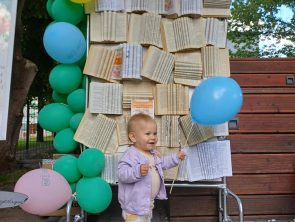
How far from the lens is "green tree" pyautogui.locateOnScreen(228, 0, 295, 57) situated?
1697 cm

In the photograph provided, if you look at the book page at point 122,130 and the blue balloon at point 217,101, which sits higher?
the blue balloon at point 217,101

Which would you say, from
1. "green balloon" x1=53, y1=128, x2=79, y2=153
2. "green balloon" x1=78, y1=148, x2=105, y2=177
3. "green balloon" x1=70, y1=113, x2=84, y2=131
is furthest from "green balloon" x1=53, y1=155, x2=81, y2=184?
"green balloon" x1=70, y1=113, x2=84, y2=131

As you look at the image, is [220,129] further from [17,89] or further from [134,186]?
[17,89]

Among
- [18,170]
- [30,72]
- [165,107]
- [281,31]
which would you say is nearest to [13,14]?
[165,107]

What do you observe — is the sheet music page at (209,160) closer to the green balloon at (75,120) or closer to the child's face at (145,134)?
the child's face at (145,134)

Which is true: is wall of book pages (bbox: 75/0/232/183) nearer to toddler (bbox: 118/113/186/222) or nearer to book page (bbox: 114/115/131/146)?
book page (bbox: 114/115/131/146)

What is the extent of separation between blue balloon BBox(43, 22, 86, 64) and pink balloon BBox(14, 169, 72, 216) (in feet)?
3.59

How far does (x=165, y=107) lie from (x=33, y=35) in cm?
766

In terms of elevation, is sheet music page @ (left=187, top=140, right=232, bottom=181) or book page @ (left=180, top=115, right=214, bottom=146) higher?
book page @ (left=180, top=115, right=214, bottom=146)

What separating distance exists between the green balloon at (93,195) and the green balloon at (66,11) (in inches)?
61.3

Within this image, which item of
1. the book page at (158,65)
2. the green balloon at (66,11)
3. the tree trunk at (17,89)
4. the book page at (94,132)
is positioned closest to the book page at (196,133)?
the book page at (158,65)

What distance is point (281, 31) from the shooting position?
17344mm

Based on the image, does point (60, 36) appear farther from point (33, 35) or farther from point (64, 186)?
point (33, 35)

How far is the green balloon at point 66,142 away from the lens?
3.98 metres
